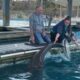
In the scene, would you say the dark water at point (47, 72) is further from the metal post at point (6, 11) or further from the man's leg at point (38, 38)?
the metal post at point (6, 11)

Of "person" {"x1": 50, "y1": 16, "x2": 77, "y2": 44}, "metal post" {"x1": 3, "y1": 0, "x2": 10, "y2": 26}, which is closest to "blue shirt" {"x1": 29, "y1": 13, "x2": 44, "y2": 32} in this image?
"person" {"x1": 50, "y1": 16, "x2": 77, "y2": 44}

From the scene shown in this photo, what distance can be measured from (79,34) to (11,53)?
20.8 feet

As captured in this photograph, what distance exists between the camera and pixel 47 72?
8008mm

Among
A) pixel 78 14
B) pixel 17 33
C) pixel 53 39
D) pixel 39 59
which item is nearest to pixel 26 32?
pixel 17 33

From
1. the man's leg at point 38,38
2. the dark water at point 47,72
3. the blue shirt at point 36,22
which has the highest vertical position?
the blue shirt at point 36,22

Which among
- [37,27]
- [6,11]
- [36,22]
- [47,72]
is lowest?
[47,72]

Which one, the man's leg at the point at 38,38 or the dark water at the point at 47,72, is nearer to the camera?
the dark water at the point at 47,72

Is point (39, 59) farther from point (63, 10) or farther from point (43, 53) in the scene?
point (63, 10)

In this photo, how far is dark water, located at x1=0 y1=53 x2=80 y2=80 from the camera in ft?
24.1

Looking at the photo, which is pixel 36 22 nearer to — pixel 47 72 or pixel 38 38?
pixel 38 38

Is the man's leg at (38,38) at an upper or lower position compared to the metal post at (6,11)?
lower

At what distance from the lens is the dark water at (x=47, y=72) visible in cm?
735

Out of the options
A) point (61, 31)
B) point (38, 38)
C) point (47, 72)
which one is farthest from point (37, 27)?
point (47, 72)

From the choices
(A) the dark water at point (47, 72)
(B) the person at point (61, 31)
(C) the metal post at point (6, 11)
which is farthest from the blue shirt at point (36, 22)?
(C) the metal post at point (6, 11)
